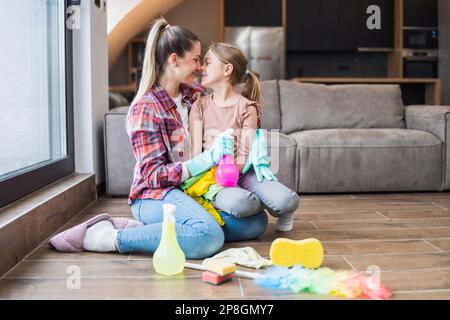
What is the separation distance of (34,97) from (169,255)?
3.69ft

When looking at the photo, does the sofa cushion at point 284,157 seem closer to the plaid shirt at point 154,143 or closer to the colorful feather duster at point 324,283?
the plaid shirt at point 154,143

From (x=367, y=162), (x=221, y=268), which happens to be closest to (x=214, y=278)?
(x=221, y=268)

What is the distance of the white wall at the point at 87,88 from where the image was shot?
2625 mm

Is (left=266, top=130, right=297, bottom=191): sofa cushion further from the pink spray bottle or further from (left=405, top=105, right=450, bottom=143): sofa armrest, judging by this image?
the pink spray bottle

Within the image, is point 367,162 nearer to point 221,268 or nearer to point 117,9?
point 221,268

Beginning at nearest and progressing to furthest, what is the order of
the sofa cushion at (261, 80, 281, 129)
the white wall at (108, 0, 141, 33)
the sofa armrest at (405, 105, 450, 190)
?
the sofa armrest at (405, 105, 450, 190) → the sofa cushion at (261, 80, 281, 129) → the white wall at (108, 0, 141, 33)

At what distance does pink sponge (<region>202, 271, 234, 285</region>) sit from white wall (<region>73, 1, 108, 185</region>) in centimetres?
145

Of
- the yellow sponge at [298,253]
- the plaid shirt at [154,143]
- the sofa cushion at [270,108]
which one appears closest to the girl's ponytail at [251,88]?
the plaid shirt at [154,143]

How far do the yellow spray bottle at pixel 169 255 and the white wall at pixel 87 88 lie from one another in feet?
4.30

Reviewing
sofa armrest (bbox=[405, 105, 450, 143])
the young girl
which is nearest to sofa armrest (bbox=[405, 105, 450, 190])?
sofa armrest (bbox=[405, 105, 450, 143])

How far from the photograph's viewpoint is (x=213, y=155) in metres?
1.73

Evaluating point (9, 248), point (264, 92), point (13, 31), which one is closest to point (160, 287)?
point (9, 248)

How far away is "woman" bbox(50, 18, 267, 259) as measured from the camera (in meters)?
1.68

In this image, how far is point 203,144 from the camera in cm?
193
